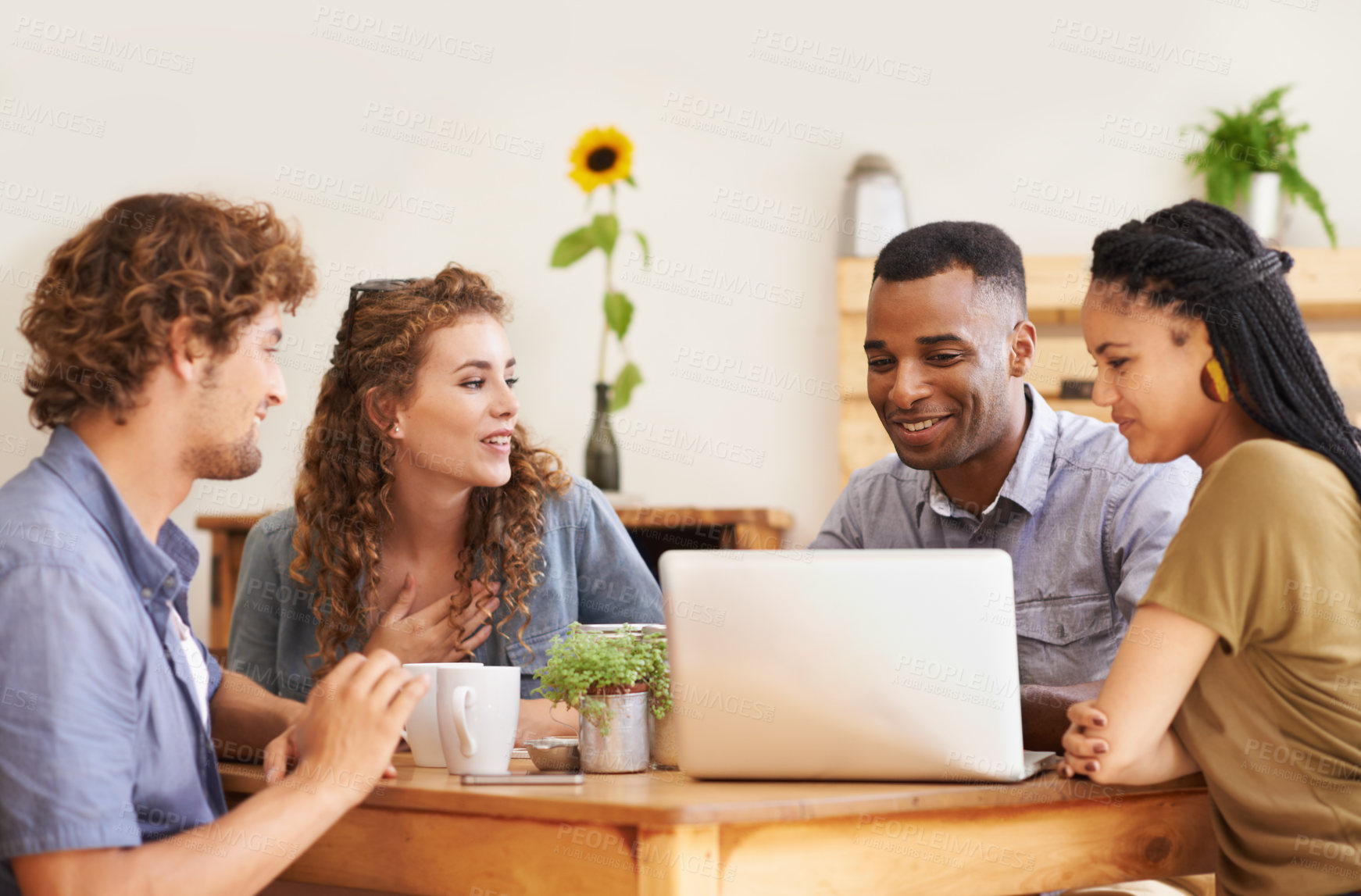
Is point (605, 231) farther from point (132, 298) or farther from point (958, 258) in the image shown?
point (132, 298)

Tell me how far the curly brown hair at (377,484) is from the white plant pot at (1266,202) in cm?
205

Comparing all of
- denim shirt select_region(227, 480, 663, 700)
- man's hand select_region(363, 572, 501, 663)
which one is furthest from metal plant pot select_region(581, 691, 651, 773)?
denim shirt select_region(227, 480, 663, 700)

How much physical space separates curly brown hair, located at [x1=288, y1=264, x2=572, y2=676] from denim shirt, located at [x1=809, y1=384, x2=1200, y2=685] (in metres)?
0.66

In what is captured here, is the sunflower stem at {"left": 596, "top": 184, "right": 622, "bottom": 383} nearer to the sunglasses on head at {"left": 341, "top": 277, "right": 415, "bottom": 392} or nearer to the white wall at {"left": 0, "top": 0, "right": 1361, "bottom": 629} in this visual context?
the white wall at {"left": 0, "top": 0, "right": 1361, "bottom": 629}

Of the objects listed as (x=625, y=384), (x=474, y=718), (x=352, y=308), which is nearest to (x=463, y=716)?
(x=474, y=718)

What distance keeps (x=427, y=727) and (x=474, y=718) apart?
9 cm

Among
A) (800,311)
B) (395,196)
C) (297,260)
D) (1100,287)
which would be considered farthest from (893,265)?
(395,196)

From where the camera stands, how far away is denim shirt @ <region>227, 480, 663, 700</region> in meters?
1.99

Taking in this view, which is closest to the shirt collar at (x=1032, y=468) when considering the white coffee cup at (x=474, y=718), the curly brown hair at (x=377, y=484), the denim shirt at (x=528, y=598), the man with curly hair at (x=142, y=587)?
the denim shirt at (x=528, y=598)

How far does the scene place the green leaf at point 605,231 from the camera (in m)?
3.37

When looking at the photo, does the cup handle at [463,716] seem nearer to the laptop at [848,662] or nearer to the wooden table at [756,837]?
the wooden table at [756,837]

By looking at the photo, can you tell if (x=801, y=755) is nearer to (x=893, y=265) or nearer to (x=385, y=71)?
(x=893, y=265)

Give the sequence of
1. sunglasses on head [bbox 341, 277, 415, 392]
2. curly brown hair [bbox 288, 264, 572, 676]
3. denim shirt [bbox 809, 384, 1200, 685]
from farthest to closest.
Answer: sunglasses on head [bbox 341, 277, 415, 392]
curly brown hair [bbox 288, 264, 572, 676]
denim shirt [bbox 809, 384, 1200, 685]

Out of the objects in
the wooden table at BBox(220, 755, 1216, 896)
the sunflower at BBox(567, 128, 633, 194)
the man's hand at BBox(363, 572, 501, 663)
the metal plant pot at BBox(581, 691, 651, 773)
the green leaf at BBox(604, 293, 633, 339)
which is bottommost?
the wooden table at BBox(220, 755, 1216, 896)
